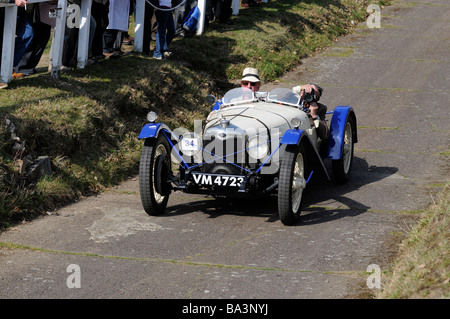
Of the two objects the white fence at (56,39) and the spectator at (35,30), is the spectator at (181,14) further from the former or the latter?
the spectator at (35,30)

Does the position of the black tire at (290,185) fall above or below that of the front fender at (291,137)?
below

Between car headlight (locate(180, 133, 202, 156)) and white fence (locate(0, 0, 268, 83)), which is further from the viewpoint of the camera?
white fence (locate(0, 0, 268, 83))

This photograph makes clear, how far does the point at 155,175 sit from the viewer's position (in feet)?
27.9

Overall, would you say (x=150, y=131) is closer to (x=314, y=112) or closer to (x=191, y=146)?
(x=191, y=146)

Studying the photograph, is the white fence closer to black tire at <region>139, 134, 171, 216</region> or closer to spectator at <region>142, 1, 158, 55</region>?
spectator at <region>142, 1, 158, 55</region>

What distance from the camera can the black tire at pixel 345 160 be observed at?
9766 mm

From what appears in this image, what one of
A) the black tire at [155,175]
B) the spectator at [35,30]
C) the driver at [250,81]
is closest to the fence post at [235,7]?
the spectator at [35,30]

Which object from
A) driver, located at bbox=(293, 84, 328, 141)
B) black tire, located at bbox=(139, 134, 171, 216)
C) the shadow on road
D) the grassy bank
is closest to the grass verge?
the shadow on road

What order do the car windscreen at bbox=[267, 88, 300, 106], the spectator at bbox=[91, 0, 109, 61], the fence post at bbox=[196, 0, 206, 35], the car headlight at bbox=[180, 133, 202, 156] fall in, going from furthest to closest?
1. the fence post at bbox=[196, 0, 206, 35]
2. the spectator at bbox=[91, 0, 109, 61]
3. the car windscreen at bbox=[267, 88, 300, 106]
4. the car headlight at bbox=[180, 133, 202, 156]

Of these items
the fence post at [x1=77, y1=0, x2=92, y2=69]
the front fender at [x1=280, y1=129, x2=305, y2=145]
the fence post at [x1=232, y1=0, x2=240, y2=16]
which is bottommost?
the front fender at [x1=280, y1=129, x2=305, y2=145]

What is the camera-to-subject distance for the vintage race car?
8078 mm

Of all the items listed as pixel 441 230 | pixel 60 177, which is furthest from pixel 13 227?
pixel 441 230

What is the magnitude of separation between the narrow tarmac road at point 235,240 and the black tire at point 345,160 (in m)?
0.15

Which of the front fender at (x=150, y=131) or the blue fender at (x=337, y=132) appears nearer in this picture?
the front fender at (x=150, y=131)
